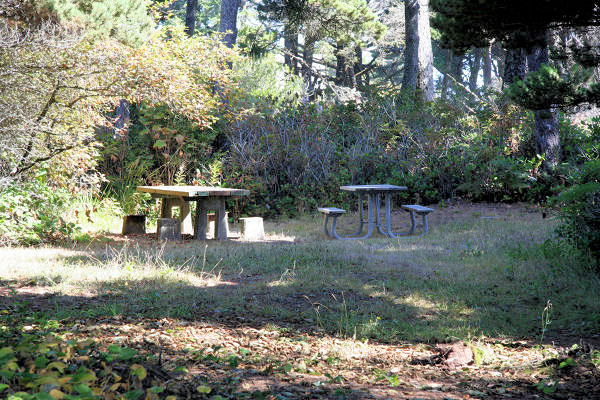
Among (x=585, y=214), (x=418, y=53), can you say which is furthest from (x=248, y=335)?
(x=418, y=53)

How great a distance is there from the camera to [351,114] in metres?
13.1

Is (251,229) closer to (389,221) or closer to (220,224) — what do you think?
(220,224)

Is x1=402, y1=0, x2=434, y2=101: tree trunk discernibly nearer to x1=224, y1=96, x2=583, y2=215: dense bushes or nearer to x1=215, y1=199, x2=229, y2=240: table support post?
x1=224, y1=96, x2=583, y2=215: dense bushes

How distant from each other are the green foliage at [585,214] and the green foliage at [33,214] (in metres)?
6.56

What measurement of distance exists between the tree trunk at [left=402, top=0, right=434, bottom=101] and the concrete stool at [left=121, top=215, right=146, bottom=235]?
849 centimetres

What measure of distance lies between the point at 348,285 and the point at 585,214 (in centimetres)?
256

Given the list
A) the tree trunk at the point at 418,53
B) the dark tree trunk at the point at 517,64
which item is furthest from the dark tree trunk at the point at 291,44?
the dark tree trunk at the point at 517,64

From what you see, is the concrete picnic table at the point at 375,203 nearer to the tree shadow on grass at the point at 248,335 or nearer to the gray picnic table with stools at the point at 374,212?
the gray picnic table with stools at the point at 374,212

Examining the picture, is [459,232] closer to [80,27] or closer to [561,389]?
[561,389]

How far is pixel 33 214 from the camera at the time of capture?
25.5 ft

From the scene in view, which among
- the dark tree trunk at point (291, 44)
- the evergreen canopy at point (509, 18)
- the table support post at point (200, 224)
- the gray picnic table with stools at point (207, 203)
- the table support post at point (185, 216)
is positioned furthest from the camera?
the dark tree trunk at point (291, 44)

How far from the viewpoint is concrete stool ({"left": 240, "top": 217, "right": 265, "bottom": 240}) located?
28.1 ft

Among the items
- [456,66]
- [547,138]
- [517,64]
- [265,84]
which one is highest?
[456,66]

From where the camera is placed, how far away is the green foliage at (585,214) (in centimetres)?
546
